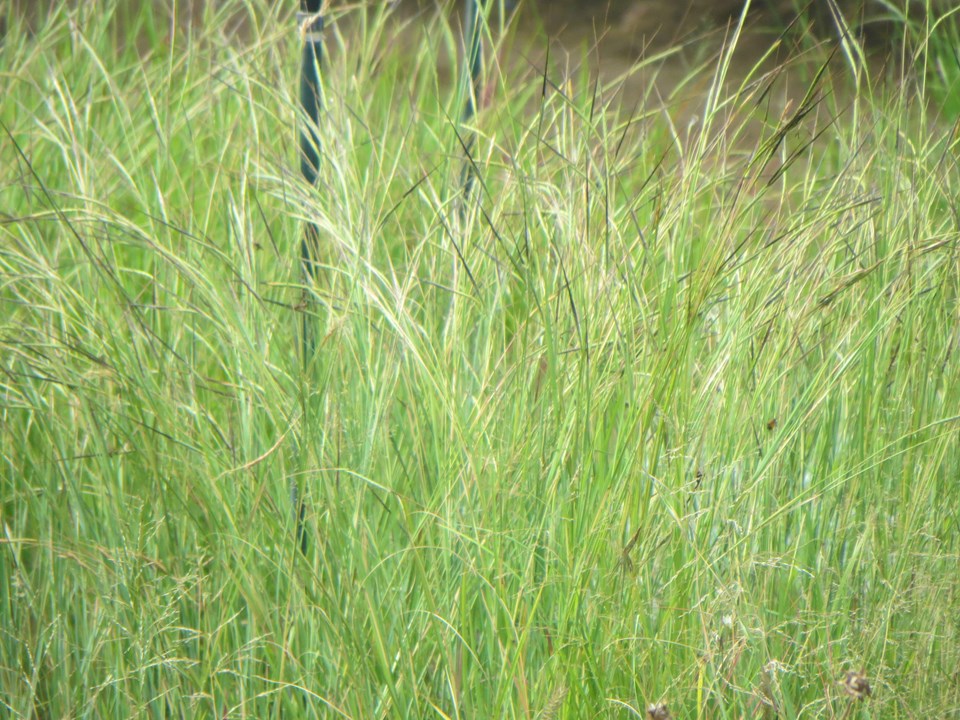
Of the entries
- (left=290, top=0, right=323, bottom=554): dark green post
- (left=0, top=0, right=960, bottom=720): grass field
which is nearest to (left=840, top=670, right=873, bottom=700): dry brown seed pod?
(left=0, top=0, right=960, bottom=720): grass field

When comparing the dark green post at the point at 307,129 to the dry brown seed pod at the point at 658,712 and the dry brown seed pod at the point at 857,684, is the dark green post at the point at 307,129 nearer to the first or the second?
the dry brown seed pod at the point at 658,712

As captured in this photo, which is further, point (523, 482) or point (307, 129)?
point (307, 129)

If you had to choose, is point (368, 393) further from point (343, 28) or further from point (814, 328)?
point (343, 28)

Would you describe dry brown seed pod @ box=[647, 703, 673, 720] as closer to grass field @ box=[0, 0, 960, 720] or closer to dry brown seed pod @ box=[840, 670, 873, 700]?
grass field @ box=[0, 0, 960, 720]

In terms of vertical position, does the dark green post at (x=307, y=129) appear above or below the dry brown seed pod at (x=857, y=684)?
above

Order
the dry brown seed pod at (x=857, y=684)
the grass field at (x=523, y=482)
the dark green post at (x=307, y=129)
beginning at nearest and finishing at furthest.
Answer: the dry brown seed pod at (x=857, y=684)
the grass field at (x=523, y=482)
the dark green post at (x=307, y=129)

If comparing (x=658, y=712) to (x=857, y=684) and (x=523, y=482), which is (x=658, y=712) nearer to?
(x=857, y=684)

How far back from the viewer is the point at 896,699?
125 cm

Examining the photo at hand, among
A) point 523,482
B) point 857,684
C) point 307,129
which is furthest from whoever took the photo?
point 307,129

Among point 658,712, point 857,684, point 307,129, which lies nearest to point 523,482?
point 658,712

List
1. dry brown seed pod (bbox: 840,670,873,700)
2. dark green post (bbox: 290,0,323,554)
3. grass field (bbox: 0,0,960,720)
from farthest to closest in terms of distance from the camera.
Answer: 1. dark green post (bbox: 290,0,323,554)
2. grass field (bbox: 0,0,960,720)
3. dry brown seed pod (bbox: 840,670,873,700)

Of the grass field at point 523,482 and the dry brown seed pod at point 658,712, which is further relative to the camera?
the grass field at point 523,482

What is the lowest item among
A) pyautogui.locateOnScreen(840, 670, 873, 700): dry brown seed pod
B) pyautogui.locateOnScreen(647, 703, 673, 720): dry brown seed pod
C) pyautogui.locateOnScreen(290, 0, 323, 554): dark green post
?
pyautogui.locateOnScreen(647, 703, 673, 720): dry brown seed pod

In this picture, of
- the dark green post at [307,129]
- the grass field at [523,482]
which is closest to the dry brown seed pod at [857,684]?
the grass field at [523,482]
